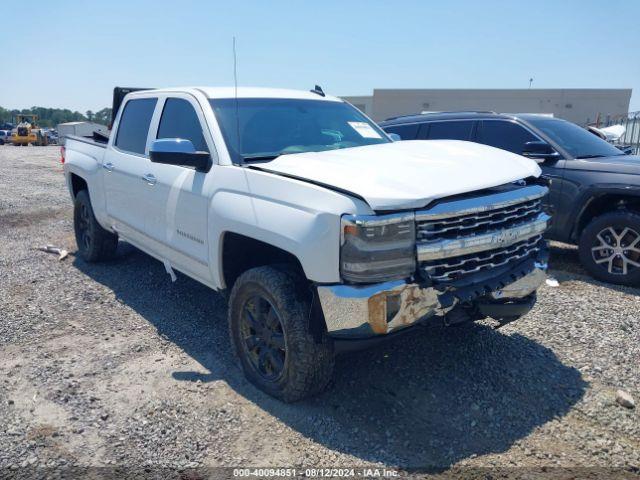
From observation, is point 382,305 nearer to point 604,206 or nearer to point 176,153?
point 176,153

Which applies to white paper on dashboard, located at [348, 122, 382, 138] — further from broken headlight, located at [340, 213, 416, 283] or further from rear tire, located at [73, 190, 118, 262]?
rear tire, located at [73, 190, 118, 262]

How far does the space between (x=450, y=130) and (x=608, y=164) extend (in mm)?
2125

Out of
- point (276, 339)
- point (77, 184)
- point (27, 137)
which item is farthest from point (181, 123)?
point (27, 137)

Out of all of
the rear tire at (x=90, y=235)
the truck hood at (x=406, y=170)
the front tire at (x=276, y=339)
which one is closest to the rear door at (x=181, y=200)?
the front tire at (x=276, y=339)

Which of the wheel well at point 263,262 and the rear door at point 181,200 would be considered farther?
the rear door at point 181,200

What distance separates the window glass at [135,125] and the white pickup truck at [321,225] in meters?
0.22

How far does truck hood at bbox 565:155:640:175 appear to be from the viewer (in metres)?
5.63

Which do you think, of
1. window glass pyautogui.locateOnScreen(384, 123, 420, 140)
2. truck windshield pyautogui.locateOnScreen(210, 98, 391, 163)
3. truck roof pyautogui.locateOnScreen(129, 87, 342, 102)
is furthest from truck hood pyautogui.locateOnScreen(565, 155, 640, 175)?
truck roof pyautogui.locateOnScreen(129, 87, 342, 102)

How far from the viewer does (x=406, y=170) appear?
322cm

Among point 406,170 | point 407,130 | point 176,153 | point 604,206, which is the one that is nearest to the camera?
point 406,170

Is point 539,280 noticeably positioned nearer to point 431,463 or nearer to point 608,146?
point 431,463

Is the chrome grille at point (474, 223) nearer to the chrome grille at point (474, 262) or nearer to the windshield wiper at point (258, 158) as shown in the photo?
the chrome grille at point (474, 262)

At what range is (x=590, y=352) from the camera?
13.4ft

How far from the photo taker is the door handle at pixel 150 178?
4.48 metres
